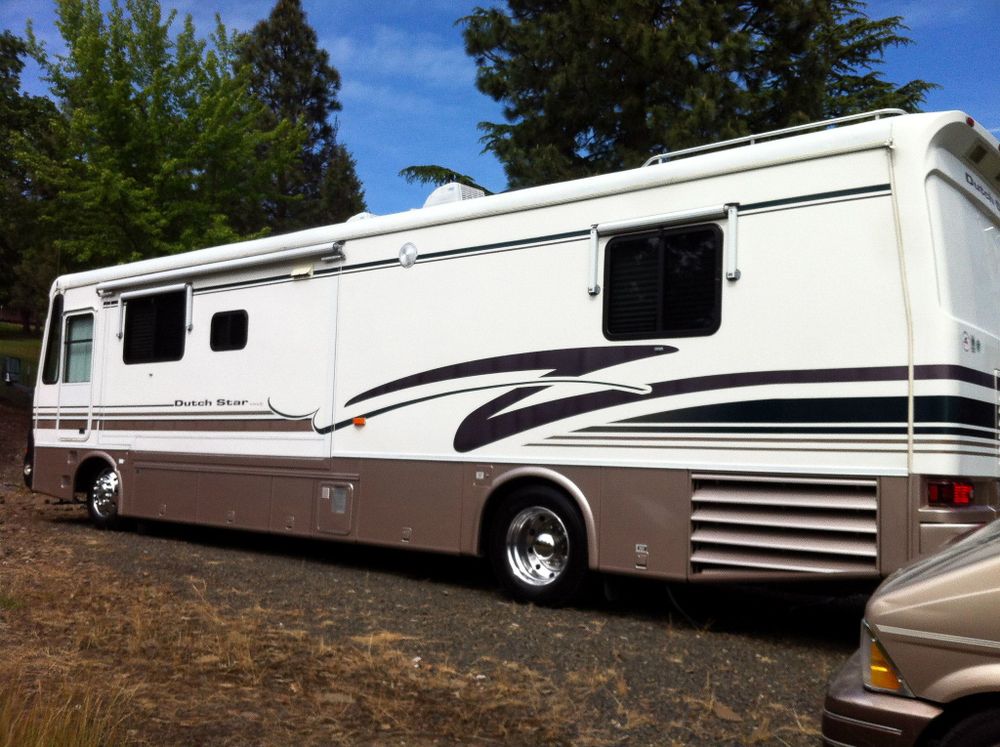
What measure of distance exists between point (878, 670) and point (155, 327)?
8.54m

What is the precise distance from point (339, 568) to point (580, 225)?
371 cm

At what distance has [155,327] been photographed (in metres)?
10.1

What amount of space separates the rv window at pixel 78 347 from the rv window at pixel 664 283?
6.73 metres

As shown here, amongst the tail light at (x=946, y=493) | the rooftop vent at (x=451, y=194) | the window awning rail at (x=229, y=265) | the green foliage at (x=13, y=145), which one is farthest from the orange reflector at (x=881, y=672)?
the green foliage at (x=13, y=145)

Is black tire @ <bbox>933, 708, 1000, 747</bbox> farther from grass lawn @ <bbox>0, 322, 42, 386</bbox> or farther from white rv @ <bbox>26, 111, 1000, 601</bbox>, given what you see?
grass lawn @ <bbox>0, 322, 42, 386</bbox>

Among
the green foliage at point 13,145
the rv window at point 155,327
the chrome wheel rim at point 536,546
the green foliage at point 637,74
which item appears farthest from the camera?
the green foliage at point 13,145

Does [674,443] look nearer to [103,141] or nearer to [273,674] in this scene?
[273,674]

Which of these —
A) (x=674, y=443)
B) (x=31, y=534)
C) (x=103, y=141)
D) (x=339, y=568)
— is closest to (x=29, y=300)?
(x=103, y=141)

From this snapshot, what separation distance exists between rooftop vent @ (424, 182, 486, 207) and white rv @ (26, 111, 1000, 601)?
1.25 ft

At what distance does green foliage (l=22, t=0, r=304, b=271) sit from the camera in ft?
55.6

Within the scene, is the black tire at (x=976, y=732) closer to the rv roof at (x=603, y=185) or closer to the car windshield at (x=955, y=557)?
the car windshield at (x=955, y=557)

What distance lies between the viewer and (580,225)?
6.91m

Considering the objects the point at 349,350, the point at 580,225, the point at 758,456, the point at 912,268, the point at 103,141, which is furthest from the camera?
the point at 103,141

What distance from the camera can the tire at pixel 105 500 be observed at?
35.3 ft
